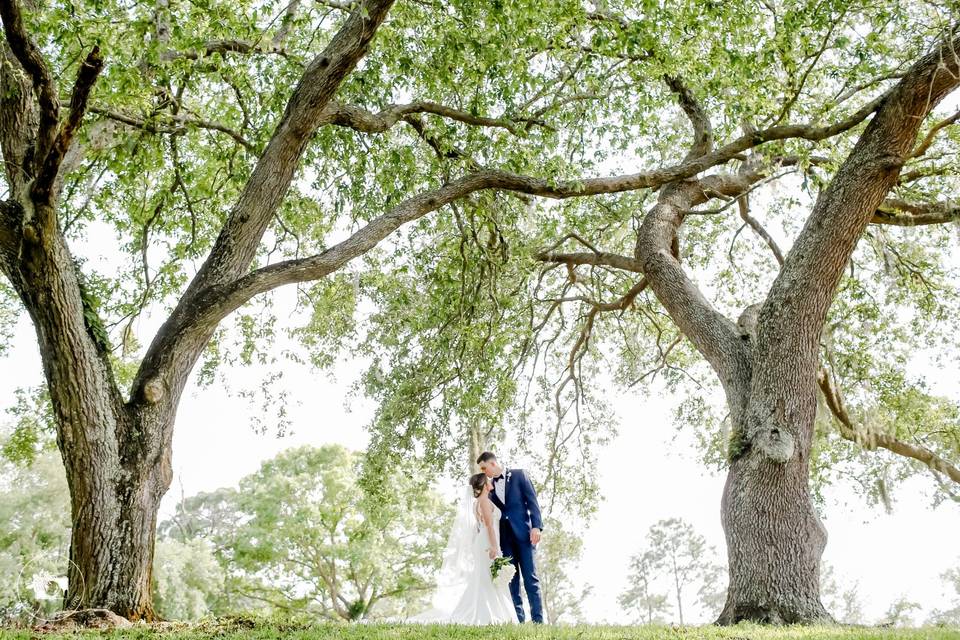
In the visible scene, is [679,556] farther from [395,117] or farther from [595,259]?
[395,117]

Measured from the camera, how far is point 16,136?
6930mm

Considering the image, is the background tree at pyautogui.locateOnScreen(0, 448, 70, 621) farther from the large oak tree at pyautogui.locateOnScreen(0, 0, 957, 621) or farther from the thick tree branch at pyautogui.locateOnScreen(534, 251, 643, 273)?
the thick tree branch at pyautogui.locateOnScreen(534, 251, 643, 273)

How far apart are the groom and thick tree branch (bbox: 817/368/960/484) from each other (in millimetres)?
4535

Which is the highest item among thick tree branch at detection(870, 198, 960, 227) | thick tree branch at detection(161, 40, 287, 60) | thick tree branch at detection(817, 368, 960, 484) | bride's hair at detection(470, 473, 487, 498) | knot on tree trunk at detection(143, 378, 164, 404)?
thick tree branch at detection(161, 40, 287, 60)

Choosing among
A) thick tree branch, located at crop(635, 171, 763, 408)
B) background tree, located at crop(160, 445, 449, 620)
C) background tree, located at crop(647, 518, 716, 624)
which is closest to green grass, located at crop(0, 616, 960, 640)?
thick tree branch, located at crop(635, 171, 763, 408)

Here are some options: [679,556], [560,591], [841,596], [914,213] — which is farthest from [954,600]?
[914,213]

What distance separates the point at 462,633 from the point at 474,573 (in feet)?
9.32

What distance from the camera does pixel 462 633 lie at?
5.43 metres

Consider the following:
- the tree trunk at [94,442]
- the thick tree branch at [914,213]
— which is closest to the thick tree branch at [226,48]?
the tree trunk at [94,442]

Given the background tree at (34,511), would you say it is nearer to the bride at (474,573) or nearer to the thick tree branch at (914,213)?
the bride at (474,573)

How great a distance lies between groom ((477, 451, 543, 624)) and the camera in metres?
7.67

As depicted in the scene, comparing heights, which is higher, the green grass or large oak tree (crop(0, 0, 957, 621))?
large oak tree (crop(0, 0, 957, 621))

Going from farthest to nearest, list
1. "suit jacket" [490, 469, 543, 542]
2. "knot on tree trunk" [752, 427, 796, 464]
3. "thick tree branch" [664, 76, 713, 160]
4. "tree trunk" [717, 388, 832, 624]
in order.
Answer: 1. "thick tree branch" [664, 76, 713, 160]
2. "suit jacket" [490, 469, 543, 542]
3. "knot on tree trunk" [752, 427, 796, 464]
4. "tree trunk" [717, 388, 832, 624]

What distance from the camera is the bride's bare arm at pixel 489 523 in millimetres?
7883
